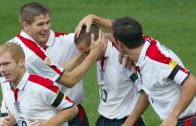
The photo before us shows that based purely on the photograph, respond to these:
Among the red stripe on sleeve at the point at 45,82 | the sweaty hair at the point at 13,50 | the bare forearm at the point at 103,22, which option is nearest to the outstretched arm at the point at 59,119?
the red stripe on sleeve at the point at 45,82

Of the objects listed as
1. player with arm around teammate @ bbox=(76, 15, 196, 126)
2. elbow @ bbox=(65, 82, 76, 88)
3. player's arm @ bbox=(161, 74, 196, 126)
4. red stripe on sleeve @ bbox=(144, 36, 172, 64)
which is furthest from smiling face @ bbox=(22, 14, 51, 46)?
player's arm @ bbox=(161, 74, 196, 126)

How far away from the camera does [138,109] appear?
906 centimetres

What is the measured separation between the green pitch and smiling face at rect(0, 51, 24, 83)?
733 cm

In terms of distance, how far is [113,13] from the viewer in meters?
18.5

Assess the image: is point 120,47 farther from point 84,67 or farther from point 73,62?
point 73,62

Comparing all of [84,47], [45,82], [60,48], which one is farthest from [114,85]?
[45,82]

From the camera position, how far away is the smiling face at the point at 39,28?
922 cm

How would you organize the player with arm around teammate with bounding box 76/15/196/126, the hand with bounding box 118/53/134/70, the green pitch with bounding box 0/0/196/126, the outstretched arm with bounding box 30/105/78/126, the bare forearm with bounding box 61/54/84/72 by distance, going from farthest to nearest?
the green pitch with bounding box 0/0/196/126, the bare forearm with bounding box 61/54/84/72, the hand with bounding box 118/53/134/70, the player with arm around teammate with bounding box 76/15/196/126, the outstretched arm with bounding box 30/105/78/126

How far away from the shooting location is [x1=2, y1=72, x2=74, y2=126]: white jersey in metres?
8.27

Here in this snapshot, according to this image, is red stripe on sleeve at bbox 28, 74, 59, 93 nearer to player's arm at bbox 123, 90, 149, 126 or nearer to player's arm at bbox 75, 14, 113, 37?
player's arm at bbox 75, 14, 113, 37

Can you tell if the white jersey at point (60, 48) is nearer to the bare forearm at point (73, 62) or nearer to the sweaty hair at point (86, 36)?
the bare forearm at point (73, 62)

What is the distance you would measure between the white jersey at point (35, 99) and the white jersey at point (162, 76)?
81cm

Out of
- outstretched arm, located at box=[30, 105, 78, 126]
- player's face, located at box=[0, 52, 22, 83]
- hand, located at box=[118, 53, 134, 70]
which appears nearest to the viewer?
player's face, located at box=[0, 52, 22, 83]

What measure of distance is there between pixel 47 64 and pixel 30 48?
0.26 m
